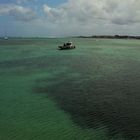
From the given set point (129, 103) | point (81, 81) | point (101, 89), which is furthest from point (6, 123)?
point (81, 81)

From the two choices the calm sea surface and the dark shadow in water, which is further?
the dark shadow in water

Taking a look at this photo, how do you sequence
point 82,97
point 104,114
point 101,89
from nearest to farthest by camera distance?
point 104,114 → point 82,97 → point 101,89

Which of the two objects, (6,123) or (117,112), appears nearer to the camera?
(6,123)

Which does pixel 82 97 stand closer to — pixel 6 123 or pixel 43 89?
pixel 43 89

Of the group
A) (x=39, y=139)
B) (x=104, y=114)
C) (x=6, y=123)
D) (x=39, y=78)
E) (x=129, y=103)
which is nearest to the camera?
(x=39, y=139)

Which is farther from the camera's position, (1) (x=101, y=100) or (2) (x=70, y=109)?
(1) (x=101, y=100)

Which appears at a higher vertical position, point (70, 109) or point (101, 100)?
point (101, 100)

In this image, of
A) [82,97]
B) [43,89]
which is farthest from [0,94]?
[82,97]

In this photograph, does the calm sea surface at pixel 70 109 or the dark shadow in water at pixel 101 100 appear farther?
the dark shadow in water at pixel 101 100
